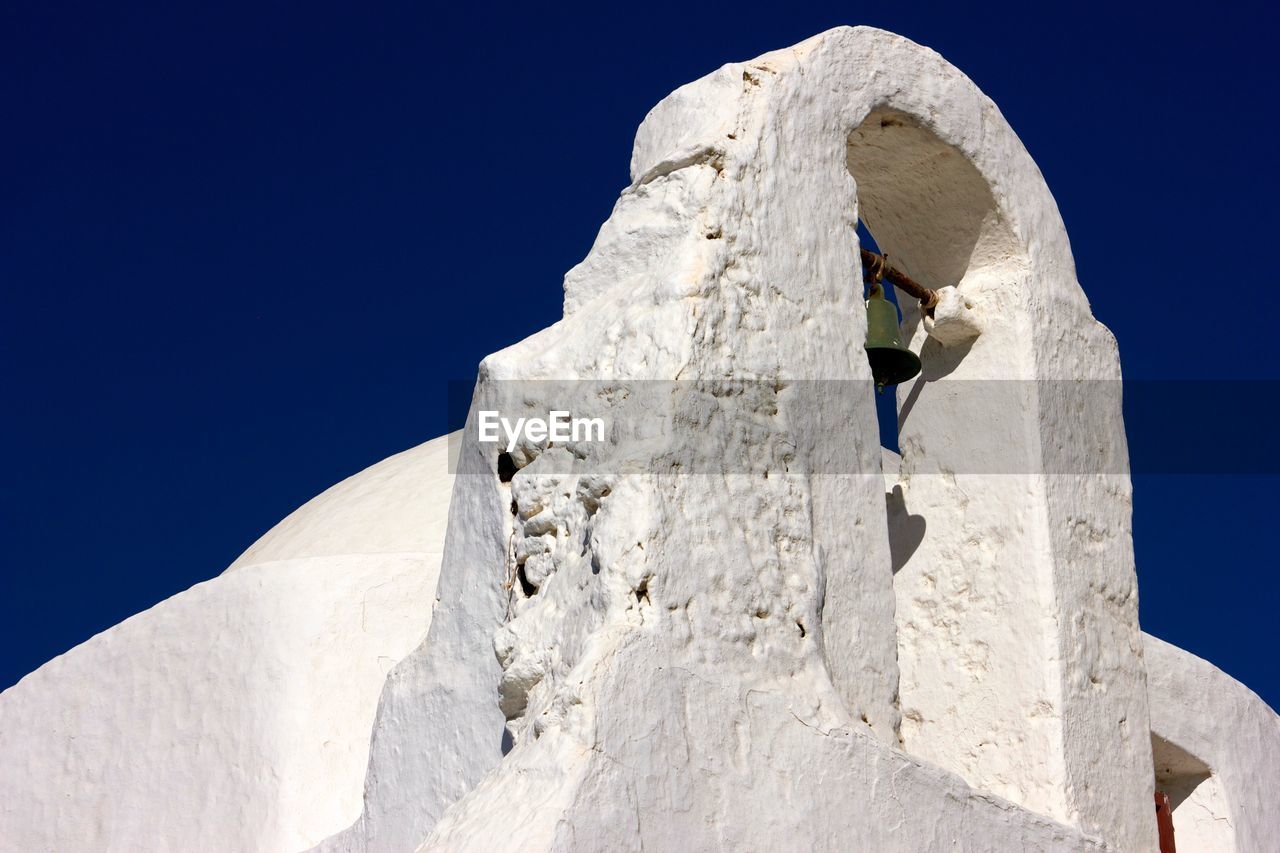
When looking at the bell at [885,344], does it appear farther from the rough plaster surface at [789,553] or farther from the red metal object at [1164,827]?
the red metal object at [1164,827]

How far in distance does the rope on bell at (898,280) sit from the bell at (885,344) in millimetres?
81

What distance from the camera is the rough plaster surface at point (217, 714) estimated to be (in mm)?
7352

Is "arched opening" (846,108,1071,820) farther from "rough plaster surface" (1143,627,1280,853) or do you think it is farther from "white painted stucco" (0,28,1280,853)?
"rough plaster surface" (1143,627,1280,853)

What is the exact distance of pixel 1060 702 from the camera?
4.95m

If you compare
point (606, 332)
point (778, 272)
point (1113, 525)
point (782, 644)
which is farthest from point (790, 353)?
point (1113, 525)

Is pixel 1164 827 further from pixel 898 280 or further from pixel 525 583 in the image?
pixel 525 583

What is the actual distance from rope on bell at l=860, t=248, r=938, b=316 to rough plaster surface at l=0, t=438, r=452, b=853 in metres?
3.35

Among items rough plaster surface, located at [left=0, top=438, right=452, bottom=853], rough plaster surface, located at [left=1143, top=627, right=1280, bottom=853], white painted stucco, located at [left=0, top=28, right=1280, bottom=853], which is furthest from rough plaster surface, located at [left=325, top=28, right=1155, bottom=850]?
rough plaster surface, located at [left=0, top=438, right=452, bottom=853]

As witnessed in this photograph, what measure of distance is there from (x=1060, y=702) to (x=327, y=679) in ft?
12.8

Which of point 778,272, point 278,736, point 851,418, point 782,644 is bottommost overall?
point 278,736

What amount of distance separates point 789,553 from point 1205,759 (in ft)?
10.5

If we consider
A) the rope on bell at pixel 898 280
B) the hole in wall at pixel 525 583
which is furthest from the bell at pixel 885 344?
the hole in wall at pixel 525 583

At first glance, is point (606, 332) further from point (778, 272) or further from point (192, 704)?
point (192, 704)

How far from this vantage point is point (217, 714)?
25.0 feet
